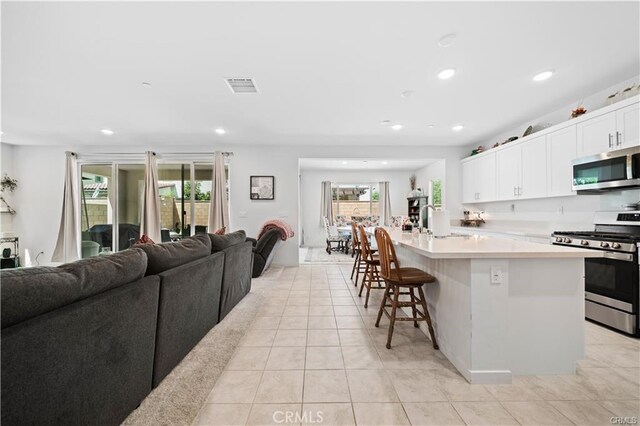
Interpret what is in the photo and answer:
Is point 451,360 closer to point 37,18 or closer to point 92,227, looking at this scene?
point 37,18

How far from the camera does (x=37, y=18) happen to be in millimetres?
2016

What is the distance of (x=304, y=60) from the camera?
255 centimetres

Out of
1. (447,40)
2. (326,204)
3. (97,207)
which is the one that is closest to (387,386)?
(447,40)

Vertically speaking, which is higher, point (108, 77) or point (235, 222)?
point (108, 77)

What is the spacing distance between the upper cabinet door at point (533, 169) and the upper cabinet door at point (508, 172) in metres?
0.10

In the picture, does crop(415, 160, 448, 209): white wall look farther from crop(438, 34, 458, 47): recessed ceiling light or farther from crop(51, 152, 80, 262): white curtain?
crop(51, 152, 80, 262): white curtain

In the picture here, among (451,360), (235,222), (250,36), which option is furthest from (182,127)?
(451,360)

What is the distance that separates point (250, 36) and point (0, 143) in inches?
257

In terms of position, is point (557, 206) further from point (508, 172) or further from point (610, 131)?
point (610, 131)

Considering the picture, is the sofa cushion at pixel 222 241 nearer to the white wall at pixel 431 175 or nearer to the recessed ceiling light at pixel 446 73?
the recessed ceiling light at pixel 446 73

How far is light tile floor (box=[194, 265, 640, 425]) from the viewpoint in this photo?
4.75ft

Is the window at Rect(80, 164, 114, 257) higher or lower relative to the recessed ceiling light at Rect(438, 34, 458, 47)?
lower

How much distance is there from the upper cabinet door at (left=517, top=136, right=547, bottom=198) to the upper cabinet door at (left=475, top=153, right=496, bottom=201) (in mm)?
633

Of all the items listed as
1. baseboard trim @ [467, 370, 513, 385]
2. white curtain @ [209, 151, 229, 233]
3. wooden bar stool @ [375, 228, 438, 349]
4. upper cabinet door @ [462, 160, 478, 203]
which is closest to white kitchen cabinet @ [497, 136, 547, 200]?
upper cabinet door @ [462, 160, 478, 203]
